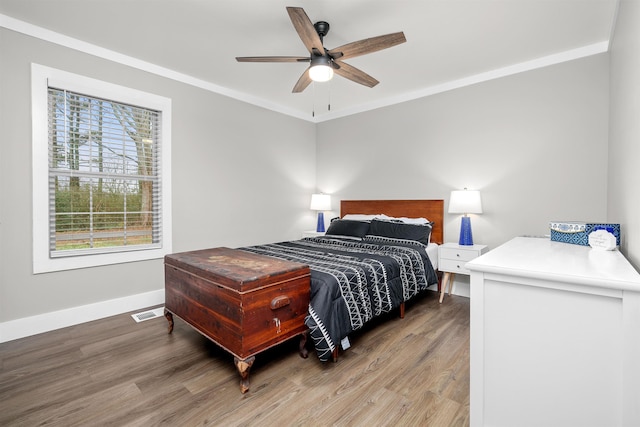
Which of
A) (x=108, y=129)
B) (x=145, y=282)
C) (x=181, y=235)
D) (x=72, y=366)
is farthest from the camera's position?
(x=181, y=235)

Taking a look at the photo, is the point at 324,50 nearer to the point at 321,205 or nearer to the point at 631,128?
the point at 631,128

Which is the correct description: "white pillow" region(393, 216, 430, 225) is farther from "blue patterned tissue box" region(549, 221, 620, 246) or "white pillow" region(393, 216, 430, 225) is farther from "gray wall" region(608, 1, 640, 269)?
"gray wall" region(608, 1, 640, 269)

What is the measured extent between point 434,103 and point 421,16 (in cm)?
161

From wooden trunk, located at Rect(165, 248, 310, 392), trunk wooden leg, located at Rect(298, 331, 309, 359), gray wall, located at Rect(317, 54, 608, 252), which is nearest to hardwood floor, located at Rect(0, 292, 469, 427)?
trunk wooden leg, located at Rect(298, 331, 309, 359)

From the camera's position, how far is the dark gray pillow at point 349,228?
3851 mm

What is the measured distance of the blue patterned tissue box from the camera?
1.69m

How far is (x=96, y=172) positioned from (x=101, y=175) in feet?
0.16

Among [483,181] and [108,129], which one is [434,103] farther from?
[108,129]

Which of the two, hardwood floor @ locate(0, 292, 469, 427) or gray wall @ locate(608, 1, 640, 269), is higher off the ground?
gray wall @ locate(608, 1, 640, 269)

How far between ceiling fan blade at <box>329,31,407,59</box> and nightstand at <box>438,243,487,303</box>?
7.14ft

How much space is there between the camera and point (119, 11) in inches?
92.6

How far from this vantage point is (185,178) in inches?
140

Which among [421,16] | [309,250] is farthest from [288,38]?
[309,250]

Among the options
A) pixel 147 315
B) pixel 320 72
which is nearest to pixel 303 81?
pixel 320 72
